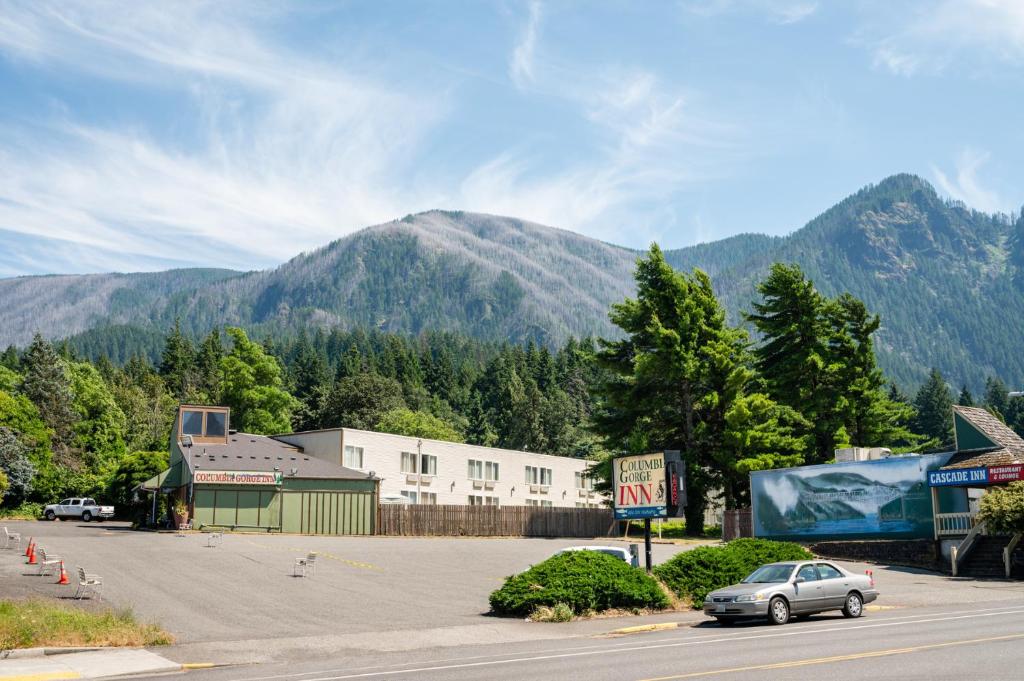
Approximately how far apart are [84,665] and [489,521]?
45.6m

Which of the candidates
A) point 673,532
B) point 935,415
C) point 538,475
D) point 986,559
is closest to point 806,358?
point 673,532

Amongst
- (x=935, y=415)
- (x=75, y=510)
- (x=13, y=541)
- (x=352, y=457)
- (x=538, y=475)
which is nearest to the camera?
(x=13, y=541)

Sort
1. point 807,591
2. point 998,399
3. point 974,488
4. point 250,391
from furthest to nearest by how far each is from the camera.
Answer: point 998,399 < point 250,391 < point 974,488 < point 807,591

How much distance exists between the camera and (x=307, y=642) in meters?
21.3

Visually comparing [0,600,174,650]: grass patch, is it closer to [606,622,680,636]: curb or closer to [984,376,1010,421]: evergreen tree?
[606,622,680,636]: curb

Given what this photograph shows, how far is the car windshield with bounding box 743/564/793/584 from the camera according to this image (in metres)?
24.3

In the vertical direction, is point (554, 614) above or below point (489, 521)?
below

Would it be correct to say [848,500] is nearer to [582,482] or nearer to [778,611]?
[778,611]

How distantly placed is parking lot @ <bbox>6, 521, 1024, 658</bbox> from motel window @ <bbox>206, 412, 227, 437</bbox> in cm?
1337

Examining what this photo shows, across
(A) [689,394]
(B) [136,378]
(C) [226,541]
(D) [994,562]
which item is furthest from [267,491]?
(B) [136,378]

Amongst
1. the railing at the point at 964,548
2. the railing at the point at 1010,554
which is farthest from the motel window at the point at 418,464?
the railing at the point at 1010,554

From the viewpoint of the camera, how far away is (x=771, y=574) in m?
24.7

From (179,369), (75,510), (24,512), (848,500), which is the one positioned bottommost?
(24,512)

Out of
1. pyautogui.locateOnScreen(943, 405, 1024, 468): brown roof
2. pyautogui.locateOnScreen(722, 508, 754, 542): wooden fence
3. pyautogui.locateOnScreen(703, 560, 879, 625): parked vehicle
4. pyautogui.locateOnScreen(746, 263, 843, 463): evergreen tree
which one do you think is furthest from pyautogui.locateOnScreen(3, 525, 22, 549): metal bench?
pyautogui.locateOnScreen(746, 263, 843, 463): evergreen tree
